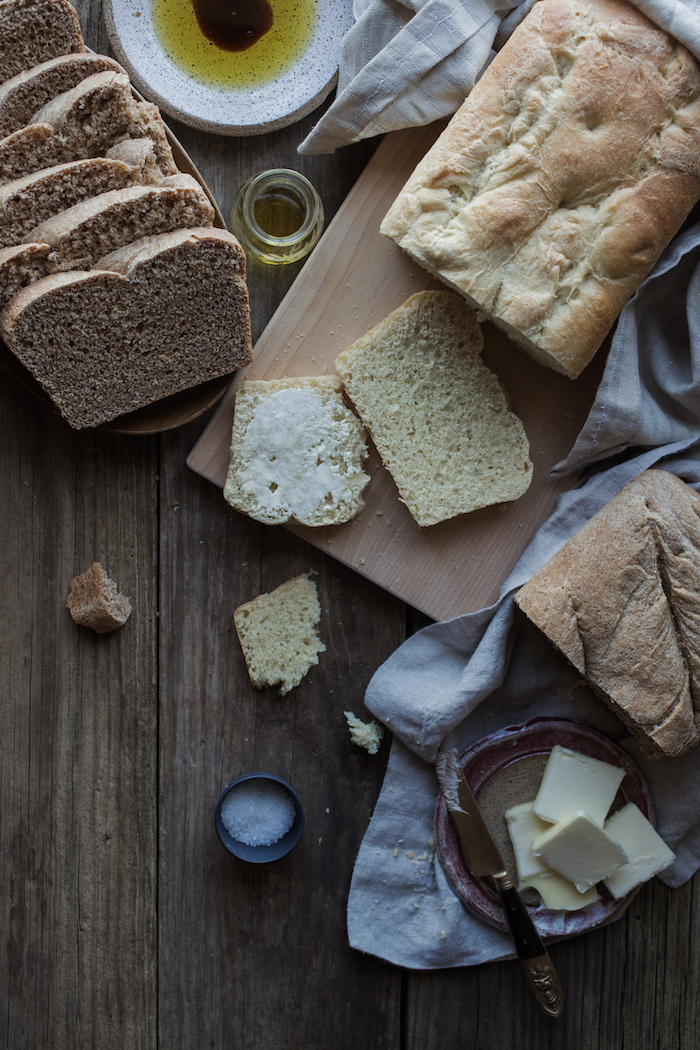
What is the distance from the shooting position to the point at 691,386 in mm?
2455

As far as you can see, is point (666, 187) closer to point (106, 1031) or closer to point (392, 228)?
point (392, 228)

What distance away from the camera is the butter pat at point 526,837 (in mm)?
2535

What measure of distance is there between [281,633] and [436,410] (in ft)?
3.30

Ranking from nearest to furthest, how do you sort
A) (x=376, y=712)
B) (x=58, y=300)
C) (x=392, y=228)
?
(x=58, y=300) → (x=392, y=228) → (x=376, y=712)

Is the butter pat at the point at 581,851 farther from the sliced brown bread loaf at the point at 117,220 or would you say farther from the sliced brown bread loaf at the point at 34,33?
the sliced brown bread loaf at the point at 34,33

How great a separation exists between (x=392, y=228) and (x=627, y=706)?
1.74 meters

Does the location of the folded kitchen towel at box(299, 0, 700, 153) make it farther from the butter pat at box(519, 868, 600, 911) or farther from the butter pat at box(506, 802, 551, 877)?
the butter pat at box(519, 868, 600, 911)

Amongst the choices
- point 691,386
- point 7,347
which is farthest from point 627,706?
point 7,347

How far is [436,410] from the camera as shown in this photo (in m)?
2.60

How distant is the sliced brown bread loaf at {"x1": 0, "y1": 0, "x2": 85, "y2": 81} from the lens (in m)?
2.17

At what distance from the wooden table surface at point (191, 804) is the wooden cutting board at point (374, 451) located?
143 millimetres

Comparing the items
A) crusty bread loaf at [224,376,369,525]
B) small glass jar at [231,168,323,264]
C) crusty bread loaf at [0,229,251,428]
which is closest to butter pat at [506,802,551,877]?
crusty bread loaf at [224,376,369,525]

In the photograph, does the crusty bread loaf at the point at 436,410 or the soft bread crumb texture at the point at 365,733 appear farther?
the soft bread crumb texture at the point at 365,733

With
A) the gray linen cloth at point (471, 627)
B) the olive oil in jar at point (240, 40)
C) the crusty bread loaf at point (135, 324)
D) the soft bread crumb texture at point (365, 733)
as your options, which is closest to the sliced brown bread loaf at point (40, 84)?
the crusty bread loaf at point (135, 324)
